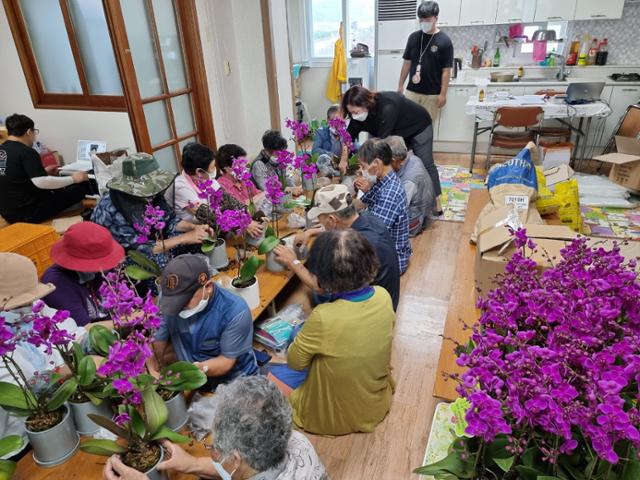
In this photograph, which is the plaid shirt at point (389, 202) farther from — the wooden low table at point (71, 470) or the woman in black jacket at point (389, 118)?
the wooden low table at point (71, 470)

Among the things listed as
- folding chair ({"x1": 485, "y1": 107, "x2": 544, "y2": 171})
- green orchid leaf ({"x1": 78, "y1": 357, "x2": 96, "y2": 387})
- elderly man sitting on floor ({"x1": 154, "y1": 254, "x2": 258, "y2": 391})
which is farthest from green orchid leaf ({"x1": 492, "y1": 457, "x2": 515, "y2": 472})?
folding chair ({"x1": 485, "y1": 107, "x2": 544, "y2": 171})

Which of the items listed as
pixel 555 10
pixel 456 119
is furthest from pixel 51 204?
pixel 555 10

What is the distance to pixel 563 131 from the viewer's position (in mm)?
5418

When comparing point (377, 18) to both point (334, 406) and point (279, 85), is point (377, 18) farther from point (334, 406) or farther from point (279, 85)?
point (334, 406)

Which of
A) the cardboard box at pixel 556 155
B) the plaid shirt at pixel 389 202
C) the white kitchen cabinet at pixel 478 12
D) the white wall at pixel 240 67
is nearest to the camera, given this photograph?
the plaid shirt at pixel 389 202

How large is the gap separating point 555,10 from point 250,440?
6.57 meters

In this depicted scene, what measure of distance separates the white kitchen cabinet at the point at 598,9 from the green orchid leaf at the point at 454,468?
645cm

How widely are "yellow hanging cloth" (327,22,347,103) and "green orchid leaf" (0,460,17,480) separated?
7.24m

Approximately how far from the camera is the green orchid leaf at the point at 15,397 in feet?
4.20

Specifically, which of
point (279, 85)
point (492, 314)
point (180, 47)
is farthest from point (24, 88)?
point (492, 314)

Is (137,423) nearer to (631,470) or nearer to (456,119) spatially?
(631,470)

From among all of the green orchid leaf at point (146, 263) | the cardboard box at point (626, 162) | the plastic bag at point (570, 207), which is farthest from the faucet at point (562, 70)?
the green orchid leaf at point (146, 263)

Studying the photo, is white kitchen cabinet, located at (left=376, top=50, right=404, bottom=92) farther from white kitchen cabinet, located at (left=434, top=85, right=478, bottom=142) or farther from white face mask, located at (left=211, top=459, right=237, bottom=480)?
white face mask, located at (left=211, top=459, right=237, bottom=480)

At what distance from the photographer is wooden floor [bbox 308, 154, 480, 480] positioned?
199 cm
